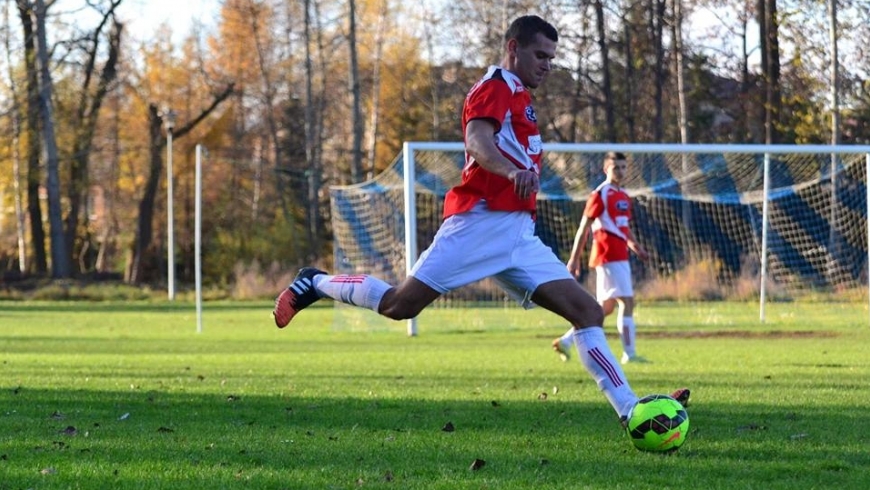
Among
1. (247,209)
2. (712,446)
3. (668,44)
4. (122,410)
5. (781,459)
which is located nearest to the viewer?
(781,459)

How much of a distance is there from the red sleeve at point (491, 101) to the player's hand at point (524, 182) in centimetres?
40

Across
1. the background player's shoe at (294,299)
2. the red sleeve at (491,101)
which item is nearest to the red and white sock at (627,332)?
the background player's shoe at (294,299)

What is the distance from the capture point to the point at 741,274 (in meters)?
25.2

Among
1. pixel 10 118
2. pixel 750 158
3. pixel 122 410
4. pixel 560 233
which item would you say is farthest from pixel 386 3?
pixel 122 410

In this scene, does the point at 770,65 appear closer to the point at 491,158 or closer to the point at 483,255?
the point at 483,255

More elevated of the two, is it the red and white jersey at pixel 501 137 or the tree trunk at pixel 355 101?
the tree trunk at pixel 355 101

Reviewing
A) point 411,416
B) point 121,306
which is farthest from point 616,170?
point 121,306

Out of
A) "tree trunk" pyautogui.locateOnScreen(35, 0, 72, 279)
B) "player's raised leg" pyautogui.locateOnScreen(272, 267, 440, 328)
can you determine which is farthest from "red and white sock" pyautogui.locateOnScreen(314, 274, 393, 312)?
"tree trunk" pyautogui.locateOnScreen(35, 0, 72, 279)

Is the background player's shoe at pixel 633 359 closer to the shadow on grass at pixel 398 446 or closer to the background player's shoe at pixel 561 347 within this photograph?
the background player's shoe at pixel 561 347

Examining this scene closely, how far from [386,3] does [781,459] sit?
47962 millimetres

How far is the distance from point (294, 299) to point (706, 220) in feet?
68.3

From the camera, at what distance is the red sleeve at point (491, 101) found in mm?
6613

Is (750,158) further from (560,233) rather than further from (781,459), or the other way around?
(781,459)

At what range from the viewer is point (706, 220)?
27250 mm
